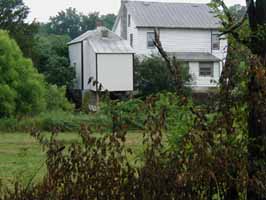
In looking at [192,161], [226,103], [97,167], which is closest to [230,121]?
[226,103]

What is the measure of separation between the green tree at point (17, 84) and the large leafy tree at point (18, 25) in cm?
958

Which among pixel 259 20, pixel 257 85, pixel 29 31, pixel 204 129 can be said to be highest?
pixel 29 31

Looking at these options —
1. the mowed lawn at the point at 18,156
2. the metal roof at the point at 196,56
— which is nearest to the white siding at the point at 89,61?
the metal roof at the point at 196,56

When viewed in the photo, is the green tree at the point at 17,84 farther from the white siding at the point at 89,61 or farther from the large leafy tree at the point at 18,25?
the white siding at the point at 89,61

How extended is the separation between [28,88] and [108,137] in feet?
71.4

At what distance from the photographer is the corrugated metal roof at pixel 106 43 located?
3559 centimetres

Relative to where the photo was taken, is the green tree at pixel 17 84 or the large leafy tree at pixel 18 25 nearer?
the green tree at pixel 17 84

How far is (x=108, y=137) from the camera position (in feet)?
8.65

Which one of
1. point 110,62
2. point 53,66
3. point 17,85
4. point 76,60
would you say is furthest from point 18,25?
point 17,85

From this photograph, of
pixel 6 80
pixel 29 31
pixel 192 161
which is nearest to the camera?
pixel 192 161

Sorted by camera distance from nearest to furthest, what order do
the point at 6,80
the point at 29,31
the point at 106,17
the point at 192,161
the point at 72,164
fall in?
the point at 192,161, the point at 72,164, the point at 6,80, the point at 29,31, the point at 106,17

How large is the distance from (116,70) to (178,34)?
6.77 meters

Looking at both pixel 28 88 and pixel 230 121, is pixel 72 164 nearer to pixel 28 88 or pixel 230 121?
pixel 230 121

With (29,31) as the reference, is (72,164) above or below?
below
